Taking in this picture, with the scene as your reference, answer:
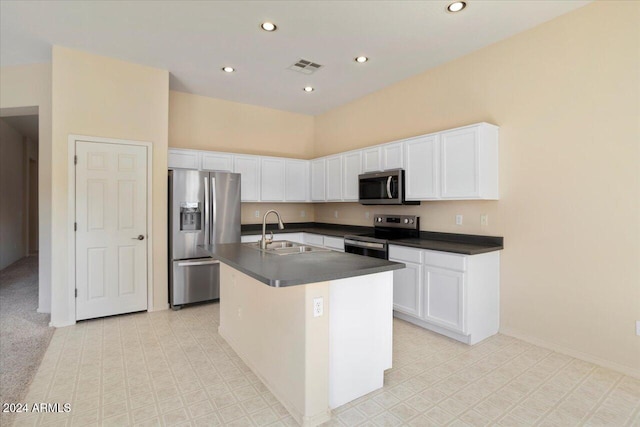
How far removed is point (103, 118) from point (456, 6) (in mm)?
3902

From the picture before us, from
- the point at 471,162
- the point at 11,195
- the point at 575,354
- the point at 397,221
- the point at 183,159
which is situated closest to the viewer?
the point at 575,354

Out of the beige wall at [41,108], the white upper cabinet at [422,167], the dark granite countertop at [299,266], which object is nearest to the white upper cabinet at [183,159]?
the beige wall at [41,108]

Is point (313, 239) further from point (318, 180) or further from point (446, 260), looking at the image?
point (446, 260)

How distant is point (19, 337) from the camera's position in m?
3.29

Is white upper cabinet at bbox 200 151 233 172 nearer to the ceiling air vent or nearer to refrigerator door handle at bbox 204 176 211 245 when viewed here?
refrigerator door handle at bbox 204 176 211 245

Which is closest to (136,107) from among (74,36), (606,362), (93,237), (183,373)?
(74,36)

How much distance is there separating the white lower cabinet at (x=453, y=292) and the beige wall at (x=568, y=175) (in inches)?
8.4

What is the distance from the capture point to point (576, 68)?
9.47 ft

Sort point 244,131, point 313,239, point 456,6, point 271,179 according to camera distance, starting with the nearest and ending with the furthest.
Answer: point 456,6 → point 313,239 → point 271,179 → point 244,131

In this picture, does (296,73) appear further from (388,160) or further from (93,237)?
(93,237)

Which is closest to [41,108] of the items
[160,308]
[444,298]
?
[160,308]

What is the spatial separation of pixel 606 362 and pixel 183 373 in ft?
11.5

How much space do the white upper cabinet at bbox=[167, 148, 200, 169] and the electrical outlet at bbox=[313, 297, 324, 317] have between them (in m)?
3.57

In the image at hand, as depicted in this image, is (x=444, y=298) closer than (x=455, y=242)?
Yes
